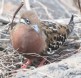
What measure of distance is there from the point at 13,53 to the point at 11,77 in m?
0.80

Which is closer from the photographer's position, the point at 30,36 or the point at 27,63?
the point at 30,36

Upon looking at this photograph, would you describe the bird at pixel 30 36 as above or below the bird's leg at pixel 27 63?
above

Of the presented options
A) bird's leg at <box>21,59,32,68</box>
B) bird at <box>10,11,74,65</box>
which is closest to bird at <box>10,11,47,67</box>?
bird at <box>10,11,74,65</box>

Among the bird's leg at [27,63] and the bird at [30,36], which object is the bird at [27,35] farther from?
the bird's leg at [27,63]

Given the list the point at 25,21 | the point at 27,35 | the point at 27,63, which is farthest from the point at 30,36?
the point at 27,63

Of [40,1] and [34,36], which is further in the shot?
[40,1]

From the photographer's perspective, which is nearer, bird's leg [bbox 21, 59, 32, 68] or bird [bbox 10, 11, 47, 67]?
bird [bbox 10, 11, 47, 67]

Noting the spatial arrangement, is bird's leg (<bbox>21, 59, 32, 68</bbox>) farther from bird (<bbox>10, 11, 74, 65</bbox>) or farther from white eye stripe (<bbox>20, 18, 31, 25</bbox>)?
white eye stripe (<bbox>20, 18, 31, 25</bbox>)

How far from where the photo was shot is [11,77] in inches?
182

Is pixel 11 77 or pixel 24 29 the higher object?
pixel 24 29

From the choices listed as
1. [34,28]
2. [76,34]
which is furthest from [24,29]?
[76,34]

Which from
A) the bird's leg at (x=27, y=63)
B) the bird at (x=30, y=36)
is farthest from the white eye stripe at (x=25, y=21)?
the bird's leg at (x=27, y=63)

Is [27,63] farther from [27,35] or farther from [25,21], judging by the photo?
[25,21]

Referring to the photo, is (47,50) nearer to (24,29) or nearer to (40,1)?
(24,29)
